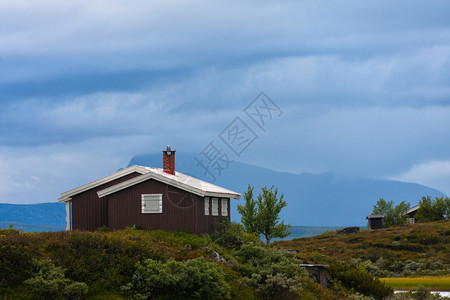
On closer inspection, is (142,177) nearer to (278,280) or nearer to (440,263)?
(278,280)

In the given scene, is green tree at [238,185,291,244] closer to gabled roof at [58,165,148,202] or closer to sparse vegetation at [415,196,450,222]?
gabled roof at [58,165,148,202]

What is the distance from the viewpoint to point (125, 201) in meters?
33.4

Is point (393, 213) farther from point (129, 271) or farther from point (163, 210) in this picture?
point (129, 271)

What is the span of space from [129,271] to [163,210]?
1079 centimetres

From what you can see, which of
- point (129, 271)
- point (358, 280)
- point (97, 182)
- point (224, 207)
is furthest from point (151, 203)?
point (358, 280)

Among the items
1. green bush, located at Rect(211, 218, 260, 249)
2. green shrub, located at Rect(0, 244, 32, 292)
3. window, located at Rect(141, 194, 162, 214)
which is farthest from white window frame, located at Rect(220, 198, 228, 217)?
green shrub, located at Rect(0, 244, 32, 292)

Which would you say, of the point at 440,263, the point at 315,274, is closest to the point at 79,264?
the point at 315,274

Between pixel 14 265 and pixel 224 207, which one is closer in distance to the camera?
pixel 14 265

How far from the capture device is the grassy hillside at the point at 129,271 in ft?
65.4

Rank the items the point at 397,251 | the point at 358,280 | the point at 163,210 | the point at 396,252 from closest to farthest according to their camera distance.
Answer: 1. the point at 358,280
2. the point at 163,210
3. the point at 396,252
4. the point at 397,251

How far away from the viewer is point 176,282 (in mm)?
21234

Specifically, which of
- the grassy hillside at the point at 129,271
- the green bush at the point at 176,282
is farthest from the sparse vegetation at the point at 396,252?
the green bush at the point at 176,282

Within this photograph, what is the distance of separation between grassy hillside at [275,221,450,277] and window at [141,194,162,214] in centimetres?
1041

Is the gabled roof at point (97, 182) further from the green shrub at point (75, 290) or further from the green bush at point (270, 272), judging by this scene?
the green shrub at point (75, 290)
